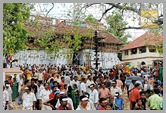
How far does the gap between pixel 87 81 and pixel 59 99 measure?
11.8 ft

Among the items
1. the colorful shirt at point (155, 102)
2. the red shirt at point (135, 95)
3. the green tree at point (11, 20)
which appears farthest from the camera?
the red shirt at point (135, 95)

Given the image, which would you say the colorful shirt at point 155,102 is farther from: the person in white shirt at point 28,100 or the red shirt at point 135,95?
the person in white shirt at point 28,100

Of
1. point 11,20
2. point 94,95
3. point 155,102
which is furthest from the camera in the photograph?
point 94,95

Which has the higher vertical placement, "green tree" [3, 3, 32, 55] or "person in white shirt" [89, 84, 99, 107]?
"green tree" [3, 3, 32, 55]

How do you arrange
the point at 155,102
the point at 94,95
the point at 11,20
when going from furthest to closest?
1. the point at 94,95
2. the point at 11,20
3. the point at 155,102

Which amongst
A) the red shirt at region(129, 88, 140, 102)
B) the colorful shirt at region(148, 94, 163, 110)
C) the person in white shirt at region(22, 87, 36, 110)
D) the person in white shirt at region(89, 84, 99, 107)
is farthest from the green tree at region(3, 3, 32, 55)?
the colorful shirt at region(148, 94, 163, 110)

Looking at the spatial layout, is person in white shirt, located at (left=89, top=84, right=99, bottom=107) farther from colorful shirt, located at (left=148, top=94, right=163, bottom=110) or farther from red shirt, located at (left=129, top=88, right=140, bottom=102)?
colorful shirt, located at (left=148, top=94, right=163, bottom=110)

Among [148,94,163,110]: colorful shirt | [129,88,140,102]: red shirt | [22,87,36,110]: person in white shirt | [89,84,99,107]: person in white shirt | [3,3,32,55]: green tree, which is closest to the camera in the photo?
[148,94,163,110]: colorful shirt

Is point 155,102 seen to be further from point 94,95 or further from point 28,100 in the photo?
point 28,100

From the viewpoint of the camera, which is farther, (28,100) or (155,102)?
(28,100)

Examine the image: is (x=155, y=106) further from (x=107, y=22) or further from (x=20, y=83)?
(x=20, y=83)

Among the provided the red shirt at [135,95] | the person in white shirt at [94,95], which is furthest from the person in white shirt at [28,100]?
the red shirt at [135,95]

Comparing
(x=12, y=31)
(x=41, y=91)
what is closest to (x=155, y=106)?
(x=41, y=91)

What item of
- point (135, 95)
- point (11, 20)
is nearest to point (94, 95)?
point (135, 95)
